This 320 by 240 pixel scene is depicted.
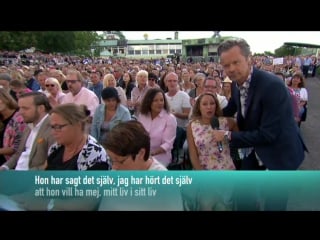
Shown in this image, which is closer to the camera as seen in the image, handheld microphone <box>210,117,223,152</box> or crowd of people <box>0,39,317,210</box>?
crowd of people <box>0,39,317,210</box>

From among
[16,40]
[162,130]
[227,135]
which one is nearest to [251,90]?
[227,135]

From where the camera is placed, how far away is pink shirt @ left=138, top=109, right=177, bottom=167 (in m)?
2.46

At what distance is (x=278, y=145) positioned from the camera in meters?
2.02

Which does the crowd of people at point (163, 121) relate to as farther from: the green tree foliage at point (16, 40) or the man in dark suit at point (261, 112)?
the green tree foliage at point (16, 40)

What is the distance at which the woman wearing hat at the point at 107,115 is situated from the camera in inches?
94.7

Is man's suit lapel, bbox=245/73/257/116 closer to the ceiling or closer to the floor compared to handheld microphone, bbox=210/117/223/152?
closer to the ceiling

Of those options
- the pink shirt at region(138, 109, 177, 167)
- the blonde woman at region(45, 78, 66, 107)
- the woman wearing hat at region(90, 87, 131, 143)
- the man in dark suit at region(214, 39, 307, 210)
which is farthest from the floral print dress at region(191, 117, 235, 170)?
the blonde woman at region(45, 78, 66, 107)

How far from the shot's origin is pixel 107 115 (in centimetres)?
275

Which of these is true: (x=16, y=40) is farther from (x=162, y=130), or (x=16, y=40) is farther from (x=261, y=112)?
(x=261, y=112)

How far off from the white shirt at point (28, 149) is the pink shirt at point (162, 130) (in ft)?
2.33

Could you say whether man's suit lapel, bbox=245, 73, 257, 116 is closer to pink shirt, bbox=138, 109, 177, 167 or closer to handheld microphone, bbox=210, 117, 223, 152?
handheld microphone, bbox=210, 117, 223, 152
